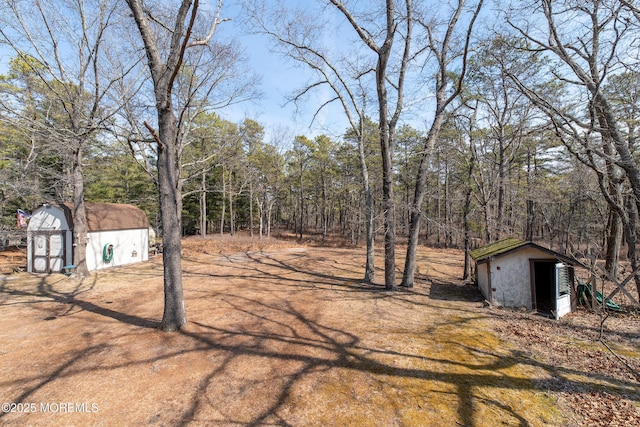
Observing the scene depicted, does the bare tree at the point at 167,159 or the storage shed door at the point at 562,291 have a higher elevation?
the bare tree at the point at 167,159

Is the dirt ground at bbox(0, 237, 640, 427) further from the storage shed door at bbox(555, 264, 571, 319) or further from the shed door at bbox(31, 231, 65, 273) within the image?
the shed door at bbox(31, 231, 65, 273)

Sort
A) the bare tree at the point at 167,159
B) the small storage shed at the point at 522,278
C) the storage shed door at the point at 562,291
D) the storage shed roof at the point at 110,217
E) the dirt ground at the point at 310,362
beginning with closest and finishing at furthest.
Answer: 1. the dirt ground at the point at 310,362
2. the bare tree at the point at 167,159
3. the storage shed door at the point at 562,291
4. the small storage shed at the point at 522,278
5. the storage shed roof at the point at 110,217

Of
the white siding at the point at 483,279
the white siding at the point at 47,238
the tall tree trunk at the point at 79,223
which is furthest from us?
the white siding at the point at 47,238

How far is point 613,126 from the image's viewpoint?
584cm

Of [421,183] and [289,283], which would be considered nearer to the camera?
[421,183]

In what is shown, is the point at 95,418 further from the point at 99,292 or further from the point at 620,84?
the point at 620,84

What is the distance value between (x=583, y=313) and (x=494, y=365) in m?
5.59

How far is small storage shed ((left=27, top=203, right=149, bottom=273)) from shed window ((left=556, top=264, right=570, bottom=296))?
18138 mm

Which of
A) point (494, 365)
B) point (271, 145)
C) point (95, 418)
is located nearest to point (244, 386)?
point (95, 418)

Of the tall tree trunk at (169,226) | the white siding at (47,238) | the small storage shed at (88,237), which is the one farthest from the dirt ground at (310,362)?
the small storage shed at (88,237)

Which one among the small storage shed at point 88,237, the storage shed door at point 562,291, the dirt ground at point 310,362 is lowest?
the dirt ground at point 310,362

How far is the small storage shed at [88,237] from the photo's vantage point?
12742 mm

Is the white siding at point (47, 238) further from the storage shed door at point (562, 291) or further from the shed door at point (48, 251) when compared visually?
the storage shed door at point (562, 291)

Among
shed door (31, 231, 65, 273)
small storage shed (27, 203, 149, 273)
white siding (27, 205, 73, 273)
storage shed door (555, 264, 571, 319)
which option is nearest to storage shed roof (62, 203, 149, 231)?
small storage shed (27, 203, 149, 273)
